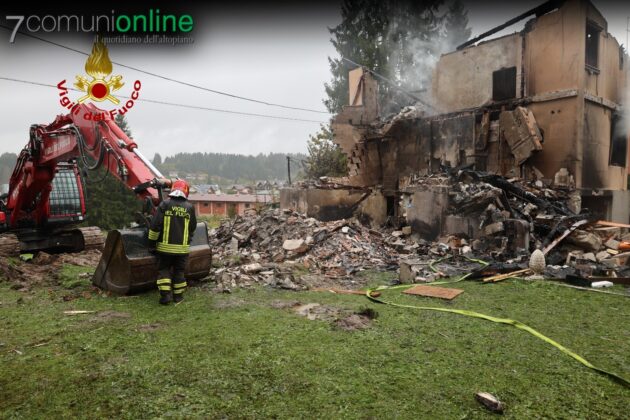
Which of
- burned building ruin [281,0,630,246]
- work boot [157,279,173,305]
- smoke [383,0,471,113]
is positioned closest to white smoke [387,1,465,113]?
smoke [383,0,471,113]

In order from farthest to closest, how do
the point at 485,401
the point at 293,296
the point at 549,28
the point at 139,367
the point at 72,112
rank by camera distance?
the point at 549,28, the point at 72,112, the point at 293,296, the point at 139,367, the point at 485,401

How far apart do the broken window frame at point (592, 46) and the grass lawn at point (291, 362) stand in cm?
960

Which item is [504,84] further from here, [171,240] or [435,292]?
[171,240]

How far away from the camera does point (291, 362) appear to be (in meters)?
3.41

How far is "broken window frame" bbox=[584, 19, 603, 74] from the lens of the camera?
1190cm

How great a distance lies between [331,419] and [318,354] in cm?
101

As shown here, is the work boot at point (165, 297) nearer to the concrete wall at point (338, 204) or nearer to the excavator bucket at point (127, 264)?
the excavator bucket at point (127, 264)

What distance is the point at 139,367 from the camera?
328 centimetres

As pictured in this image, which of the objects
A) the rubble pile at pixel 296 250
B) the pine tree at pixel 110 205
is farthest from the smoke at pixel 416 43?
the pine tree at pixel 110 205

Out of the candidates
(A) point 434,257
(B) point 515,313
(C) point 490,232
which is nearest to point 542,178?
(C) point 490,232

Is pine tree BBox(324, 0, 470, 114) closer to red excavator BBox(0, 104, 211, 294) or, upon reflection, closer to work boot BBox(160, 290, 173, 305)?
red excavator BBox(0, 104, 211, 294)

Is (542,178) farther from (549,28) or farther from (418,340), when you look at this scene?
(418,340)

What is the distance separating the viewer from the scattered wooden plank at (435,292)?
5.87 metres

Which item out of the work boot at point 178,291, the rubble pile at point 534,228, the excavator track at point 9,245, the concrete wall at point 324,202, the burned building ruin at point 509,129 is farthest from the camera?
the concrete wall at point 324,202
